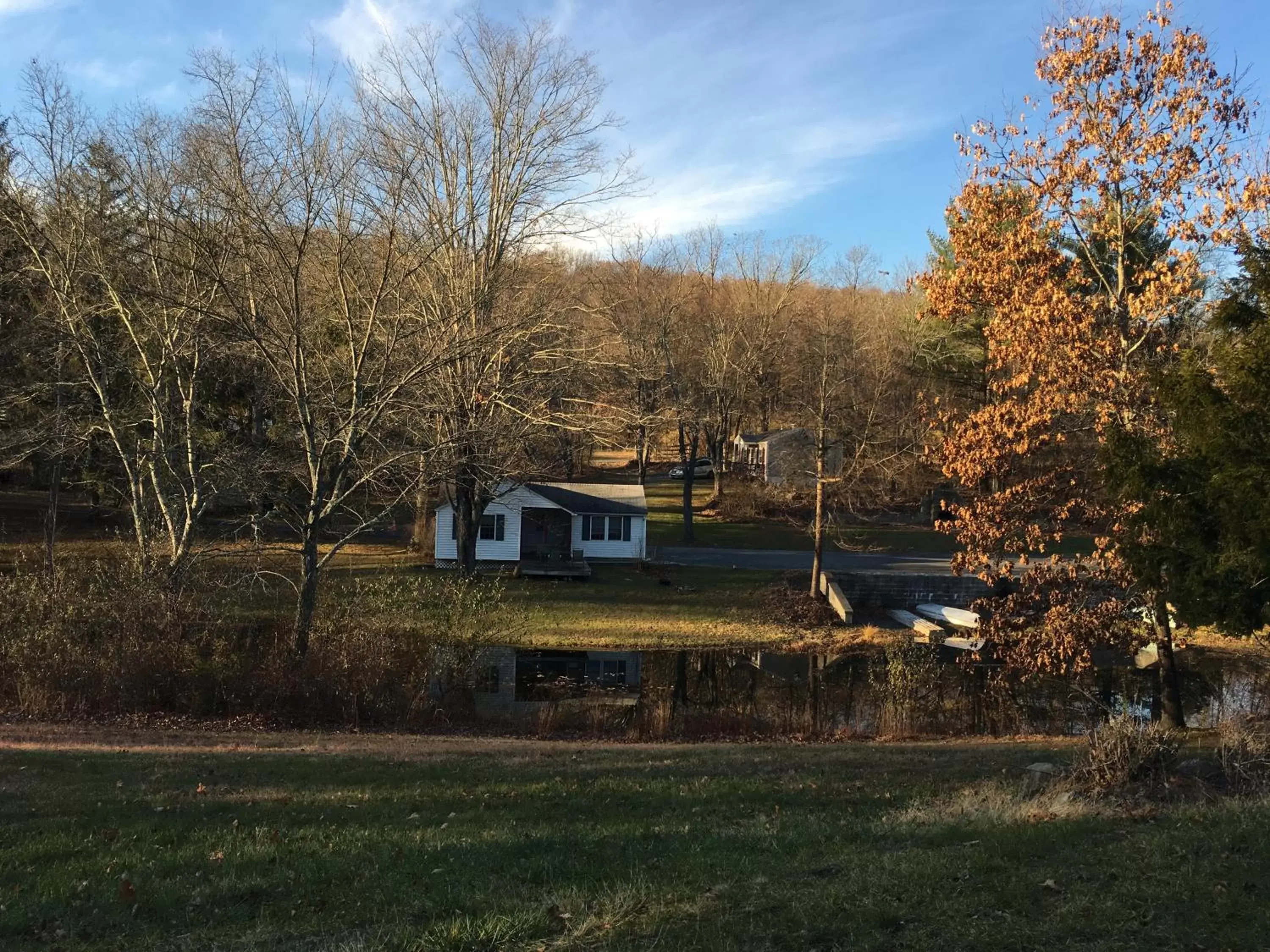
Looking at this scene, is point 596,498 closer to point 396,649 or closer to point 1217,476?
point 396,649

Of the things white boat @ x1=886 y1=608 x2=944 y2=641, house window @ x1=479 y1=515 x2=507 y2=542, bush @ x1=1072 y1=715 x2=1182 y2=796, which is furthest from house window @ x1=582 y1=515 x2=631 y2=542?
bush @ x1=1072 y1=715 x2=1182 y2=796

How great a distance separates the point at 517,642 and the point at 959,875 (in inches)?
738

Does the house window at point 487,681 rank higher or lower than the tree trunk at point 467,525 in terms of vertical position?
lower

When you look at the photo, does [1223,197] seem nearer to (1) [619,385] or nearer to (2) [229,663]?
(2) [229,663]

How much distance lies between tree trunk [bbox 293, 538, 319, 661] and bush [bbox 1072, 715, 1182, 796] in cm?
1180

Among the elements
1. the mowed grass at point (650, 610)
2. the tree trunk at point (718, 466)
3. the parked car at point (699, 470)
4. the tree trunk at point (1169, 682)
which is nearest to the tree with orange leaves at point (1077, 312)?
the tree trunk at point (1169, 682)

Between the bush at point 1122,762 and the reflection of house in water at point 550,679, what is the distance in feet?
36.2

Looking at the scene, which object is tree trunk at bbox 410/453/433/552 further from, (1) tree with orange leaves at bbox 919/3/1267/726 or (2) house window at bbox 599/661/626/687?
(1) tree with orange leaves at bbox 919/3/1267/726

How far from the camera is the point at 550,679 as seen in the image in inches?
841

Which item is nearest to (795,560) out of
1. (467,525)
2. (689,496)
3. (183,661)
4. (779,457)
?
(689,496)

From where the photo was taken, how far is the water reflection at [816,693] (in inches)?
646

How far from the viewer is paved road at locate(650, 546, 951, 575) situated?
34656 millimetres

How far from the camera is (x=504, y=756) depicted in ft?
33.1

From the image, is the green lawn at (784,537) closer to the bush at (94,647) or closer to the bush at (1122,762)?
the bush at (94,647)
